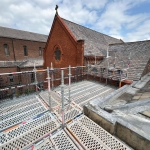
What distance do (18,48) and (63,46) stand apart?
56.8 feet

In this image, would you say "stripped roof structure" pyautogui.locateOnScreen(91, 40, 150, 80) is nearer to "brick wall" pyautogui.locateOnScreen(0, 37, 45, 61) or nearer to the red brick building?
the red brick building

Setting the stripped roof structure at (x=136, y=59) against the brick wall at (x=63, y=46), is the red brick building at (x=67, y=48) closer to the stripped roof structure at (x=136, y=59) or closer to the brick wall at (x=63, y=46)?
the brick wall at (x=63, y=46)

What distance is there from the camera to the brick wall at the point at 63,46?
27.2 feet

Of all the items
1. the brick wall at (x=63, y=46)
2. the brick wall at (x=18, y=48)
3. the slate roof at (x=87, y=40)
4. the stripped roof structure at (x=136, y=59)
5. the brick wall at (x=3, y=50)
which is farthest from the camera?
the brick wall at (x=18, y=48)

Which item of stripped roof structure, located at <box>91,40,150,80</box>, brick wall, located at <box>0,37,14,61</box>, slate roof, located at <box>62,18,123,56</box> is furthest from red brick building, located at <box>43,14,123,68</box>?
brick wall, located at <box>0,37,14,61</box>

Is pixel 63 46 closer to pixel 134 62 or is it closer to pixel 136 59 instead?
pixel 134 62

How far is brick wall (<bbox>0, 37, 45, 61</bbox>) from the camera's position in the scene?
63.0ft

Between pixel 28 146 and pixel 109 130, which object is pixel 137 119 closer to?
pixel 109 130

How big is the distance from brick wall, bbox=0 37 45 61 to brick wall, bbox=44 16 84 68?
1336 centimetres

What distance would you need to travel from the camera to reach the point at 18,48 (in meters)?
21.4

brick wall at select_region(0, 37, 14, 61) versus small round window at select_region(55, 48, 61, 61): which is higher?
brick wall at select_region(0, 37, 14, 61)

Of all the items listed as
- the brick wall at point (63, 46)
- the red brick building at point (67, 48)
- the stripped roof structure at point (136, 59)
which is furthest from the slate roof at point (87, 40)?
the stripped roof structure at point (136, 59)

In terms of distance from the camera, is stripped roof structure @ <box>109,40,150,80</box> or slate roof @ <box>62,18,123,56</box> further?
slate roof @ <box>62,18,123,56</box>

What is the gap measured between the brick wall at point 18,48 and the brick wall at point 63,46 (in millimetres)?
13365
